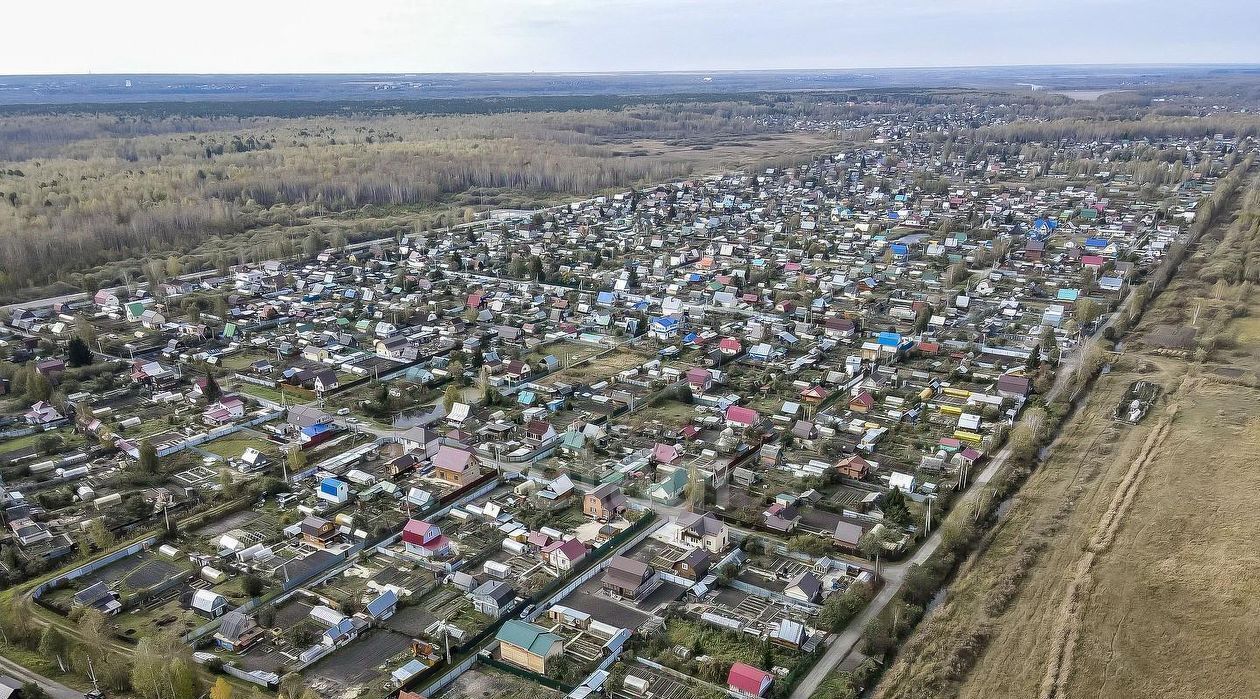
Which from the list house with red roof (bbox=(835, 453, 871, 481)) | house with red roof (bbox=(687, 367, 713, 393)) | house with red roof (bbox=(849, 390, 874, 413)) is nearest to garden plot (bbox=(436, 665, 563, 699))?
house with red roof (bbox=(835, 453, 871, 481))

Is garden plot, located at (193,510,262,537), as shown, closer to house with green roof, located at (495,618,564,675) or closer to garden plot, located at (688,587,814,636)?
house with green roof, located at (495,618,564,675)

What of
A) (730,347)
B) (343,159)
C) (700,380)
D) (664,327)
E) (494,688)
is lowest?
(494,688)

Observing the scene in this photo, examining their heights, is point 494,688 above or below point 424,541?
below

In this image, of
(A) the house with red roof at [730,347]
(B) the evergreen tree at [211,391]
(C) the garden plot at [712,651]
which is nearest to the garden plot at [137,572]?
(B) the evergreen tree at [211,391]

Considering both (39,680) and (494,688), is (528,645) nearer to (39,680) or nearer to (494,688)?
(494,688)

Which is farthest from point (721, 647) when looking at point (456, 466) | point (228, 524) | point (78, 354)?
point (78, 354)

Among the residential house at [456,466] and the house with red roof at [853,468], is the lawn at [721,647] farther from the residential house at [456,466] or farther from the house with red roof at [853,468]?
the residential house at [456,466]

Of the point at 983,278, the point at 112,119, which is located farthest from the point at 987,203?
the point at 112,119
